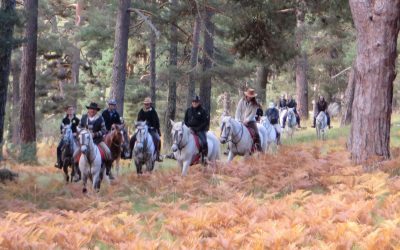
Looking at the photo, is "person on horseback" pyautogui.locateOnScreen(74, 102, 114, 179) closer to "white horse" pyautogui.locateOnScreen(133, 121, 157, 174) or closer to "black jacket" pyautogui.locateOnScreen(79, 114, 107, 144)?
"black jacket" pyautogui.locateOnScreen(79, 114, 107, 144)

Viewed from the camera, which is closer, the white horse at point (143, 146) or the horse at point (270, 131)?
the white horse at point (143, 146)

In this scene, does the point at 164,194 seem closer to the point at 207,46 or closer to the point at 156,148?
the point at 156,148

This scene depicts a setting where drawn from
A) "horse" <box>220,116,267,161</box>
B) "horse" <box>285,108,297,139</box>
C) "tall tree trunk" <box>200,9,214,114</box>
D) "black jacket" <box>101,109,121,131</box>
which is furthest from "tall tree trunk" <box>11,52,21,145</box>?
"horse" <box>220,116,267,161</box>

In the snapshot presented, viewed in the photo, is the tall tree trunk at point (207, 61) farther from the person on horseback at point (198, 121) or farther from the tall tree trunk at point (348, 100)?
the tall tree trunk at point (348, 100)

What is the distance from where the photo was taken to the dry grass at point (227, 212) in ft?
25.0

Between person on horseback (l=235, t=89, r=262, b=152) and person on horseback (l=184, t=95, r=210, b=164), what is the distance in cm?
207

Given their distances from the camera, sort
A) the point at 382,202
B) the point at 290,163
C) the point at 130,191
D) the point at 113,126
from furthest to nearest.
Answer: the point at 113,126
the point at 290,163
the point at 130,191
the point at 382,202

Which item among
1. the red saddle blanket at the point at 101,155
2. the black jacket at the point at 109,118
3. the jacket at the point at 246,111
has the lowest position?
the red saddle blanket at the point at 101,155

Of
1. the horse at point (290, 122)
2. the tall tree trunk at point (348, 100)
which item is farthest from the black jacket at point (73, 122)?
the tall tree trunk at point (348, 100)

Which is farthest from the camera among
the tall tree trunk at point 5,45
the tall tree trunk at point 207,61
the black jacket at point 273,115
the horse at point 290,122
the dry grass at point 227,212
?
the horse at point 290,122

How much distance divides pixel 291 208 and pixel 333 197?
736mm

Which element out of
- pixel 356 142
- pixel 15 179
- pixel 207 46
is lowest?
pixel 15 179

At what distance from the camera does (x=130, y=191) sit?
45.4 ft

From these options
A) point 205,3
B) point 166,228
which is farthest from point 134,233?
point 205,3
